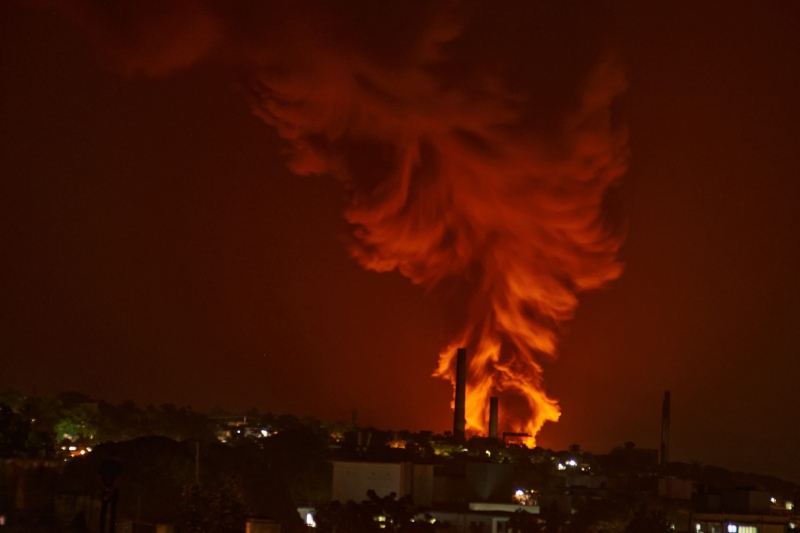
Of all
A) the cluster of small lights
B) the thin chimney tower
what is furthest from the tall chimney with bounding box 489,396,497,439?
the cluster of small lights

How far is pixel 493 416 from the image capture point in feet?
242

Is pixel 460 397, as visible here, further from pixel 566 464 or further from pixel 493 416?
pixel 566 464

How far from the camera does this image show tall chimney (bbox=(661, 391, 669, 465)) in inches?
2931

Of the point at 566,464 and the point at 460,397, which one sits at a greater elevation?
the point at 460,397

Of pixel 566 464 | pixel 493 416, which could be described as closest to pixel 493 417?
pixel 493 416

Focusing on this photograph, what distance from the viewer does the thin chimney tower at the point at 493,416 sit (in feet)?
240

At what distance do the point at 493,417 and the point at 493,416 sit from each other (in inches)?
2.4

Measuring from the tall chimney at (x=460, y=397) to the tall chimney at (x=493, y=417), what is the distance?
7.58 feet

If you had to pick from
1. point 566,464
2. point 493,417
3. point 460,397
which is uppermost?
point 460,397

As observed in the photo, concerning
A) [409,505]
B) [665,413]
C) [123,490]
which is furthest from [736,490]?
[665,413]

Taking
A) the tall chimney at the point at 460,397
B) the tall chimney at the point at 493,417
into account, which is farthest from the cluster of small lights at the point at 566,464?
the tall chimney at the point at 460,397

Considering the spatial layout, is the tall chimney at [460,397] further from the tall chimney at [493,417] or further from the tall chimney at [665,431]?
the tall chimney at [665,431]

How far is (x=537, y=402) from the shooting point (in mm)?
78188

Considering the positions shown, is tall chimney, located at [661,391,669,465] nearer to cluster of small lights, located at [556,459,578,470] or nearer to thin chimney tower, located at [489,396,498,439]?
cluster of small lights, located at [556,459,578,470]
